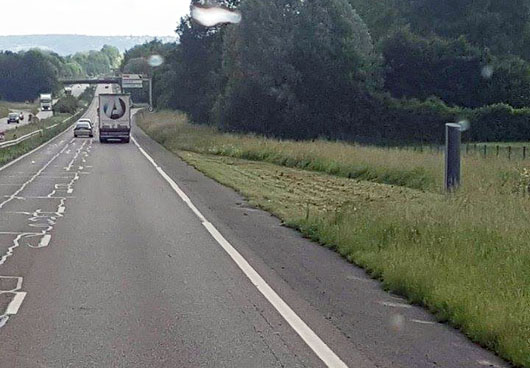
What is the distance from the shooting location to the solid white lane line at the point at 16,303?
1030cm

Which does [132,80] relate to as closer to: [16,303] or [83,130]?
[83,130]

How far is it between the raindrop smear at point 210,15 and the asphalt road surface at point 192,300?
65.6 m

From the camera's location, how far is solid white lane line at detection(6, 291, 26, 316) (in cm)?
1030

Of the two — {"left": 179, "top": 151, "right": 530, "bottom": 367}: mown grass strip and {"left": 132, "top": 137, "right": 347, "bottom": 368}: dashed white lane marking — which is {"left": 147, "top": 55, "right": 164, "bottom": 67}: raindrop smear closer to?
{"left": 179, "top": 151, "right": 530, "bottom": 367}: mown grass strip

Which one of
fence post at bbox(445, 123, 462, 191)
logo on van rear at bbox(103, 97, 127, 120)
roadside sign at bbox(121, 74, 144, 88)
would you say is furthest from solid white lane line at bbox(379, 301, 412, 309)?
roadside sign at bbox(121, 74, 144, 88)

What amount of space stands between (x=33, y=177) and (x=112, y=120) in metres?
31.5

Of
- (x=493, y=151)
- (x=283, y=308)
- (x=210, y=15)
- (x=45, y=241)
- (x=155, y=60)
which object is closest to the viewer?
(x=283, y=308)

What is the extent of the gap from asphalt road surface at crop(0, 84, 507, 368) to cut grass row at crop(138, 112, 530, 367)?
1.08ft

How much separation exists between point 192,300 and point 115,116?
180 feet

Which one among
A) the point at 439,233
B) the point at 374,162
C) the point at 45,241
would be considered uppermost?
the point at 439,233

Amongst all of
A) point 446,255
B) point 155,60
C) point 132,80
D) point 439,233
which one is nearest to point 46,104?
point 155,60

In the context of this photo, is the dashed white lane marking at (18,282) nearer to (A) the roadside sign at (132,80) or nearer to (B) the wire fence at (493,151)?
(B) the wire fence at (493,151)

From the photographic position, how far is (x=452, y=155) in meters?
20.6

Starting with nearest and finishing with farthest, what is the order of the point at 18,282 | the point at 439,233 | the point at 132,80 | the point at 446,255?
the point at 18,282
the point at 446,255
the point at 439,233
the point at 132,80
